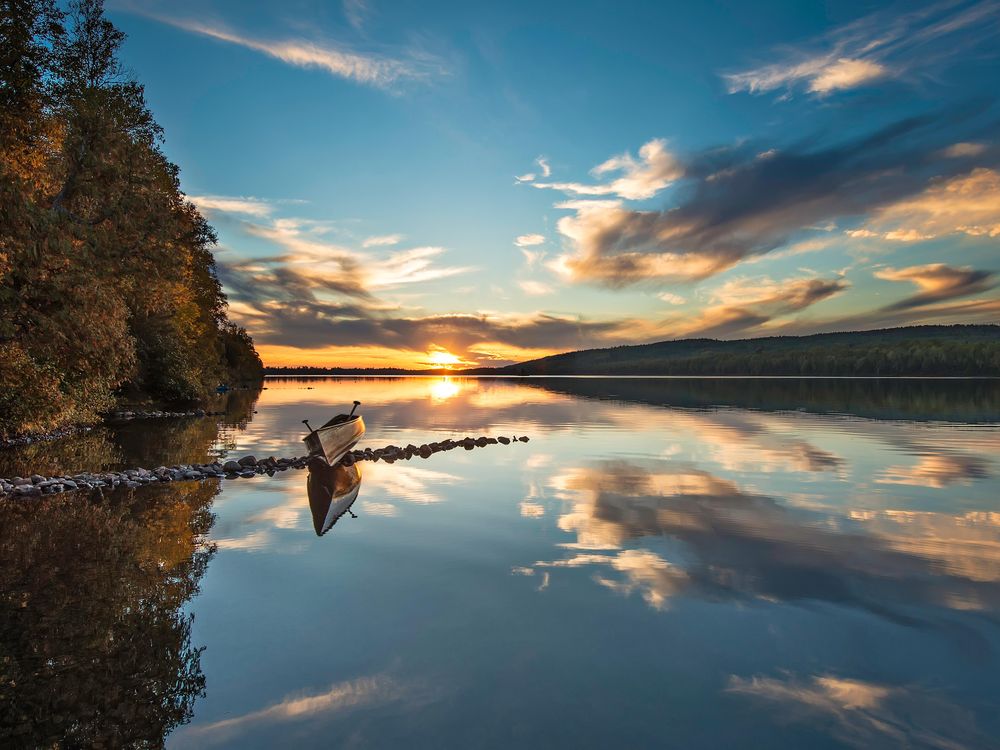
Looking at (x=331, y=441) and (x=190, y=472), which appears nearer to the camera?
(x=190, y=472)

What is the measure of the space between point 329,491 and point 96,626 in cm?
1143

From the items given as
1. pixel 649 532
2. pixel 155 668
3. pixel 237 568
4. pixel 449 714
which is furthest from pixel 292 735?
pixel 649 532

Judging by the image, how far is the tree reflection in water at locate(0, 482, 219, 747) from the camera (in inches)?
248

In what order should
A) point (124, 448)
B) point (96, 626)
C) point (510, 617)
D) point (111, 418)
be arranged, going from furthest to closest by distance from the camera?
point (111, 418), point (124, 448), point (510, 617), point (96, 626)

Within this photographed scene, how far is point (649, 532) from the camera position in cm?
1439

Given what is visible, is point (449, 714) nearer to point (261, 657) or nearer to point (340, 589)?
point (261, 657)

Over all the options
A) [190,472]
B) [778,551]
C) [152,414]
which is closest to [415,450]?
[190,472]

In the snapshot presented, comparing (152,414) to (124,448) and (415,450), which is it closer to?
(124,448)

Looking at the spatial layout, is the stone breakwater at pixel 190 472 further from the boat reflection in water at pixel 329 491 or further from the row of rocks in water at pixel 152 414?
the row of rocks in water at pixel 152 414

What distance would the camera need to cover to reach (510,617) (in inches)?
369

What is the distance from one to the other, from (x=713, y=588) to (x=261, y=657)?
7.31 m

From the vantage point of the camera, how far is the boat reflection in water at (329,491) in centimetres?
1603

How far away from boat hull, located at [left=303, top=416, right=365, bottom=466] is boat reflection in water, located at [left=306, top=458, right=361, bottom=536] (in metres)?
0.50

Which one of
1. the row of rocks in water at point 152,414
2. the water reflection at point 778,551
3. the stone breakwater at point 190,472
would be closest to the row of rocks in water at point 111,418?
the row of rocks in water at point 152,414
